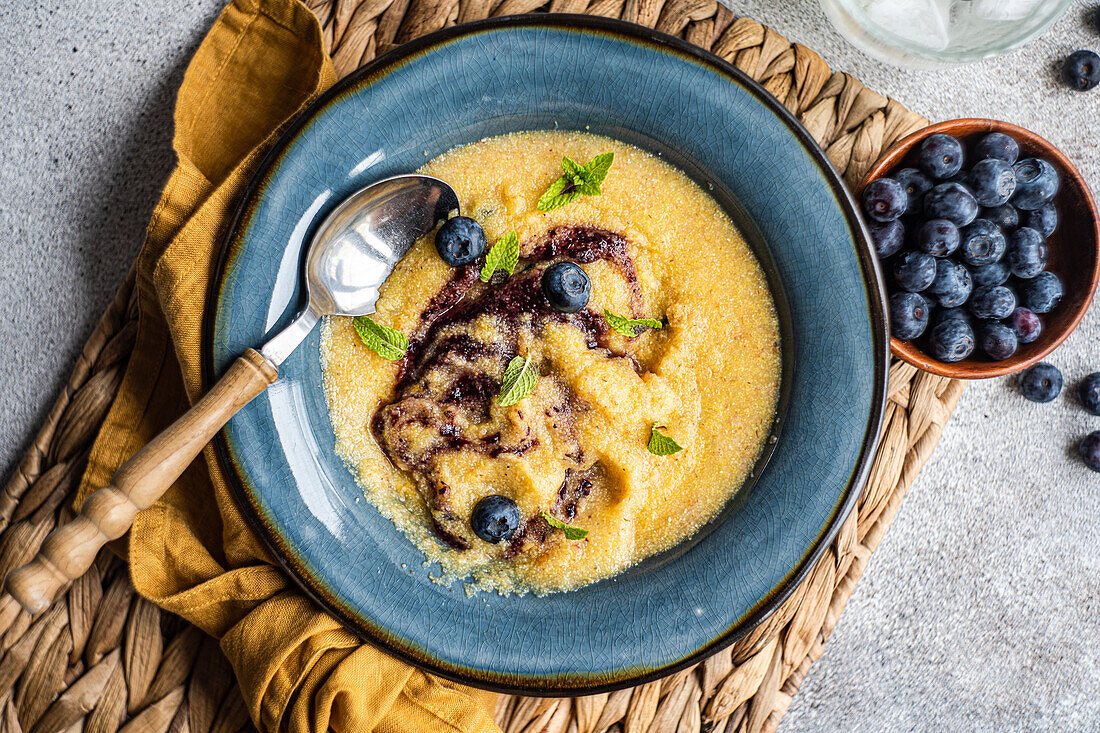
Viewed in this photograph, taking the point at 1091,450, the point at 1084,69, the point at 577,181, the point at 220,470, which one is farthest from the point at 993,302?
the point at 220,470

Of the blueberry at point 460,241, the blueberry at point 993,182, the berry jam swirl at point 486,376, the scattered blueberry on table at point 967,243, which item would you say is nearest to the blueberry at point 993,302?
the scattered blueberry on table at point 967,243

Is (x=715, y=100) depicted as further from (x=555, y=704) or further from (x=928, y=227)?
(x=555, y=704)

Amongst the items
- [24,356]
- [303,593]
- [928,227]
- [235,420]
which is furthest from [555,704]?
[24,356]

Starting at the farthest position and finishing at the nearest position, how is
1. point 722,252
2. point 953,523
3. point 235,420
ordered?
point 953,523, point 722,252, point 235,420

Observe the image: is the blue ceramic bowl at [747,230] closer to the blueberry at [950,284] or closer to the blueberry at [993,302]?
the blueberry at [950,284]

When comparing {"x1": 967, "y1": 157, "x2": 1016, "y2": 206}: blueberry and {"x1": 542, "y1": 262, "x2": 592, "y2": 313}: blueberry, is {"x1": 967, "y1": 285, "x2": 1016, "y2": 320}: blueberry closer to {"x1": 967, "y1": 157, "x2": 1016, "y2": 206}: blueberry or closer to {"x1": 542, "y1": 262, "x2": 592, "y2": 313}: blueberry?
{"x1": 967, "y1": 157, "x2": 1016, "y2": 206}: blueberry

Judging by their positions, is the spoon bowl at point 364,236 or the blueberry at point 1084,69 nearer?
the spoon bowl at point 364,236

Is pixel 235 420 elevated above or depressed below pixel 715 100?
below
